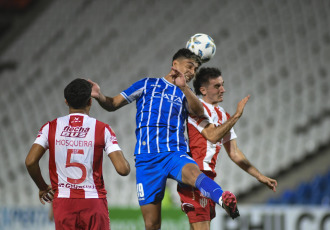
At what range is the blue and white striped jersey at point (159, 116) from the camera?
3966 millimetres

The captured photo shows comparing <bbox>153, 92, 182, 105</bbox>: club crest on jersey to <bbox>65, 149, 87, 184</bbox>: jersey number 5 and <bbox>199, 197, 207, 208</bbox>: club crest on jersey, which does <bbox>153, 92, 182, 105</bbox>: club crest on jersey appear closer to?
<bbox>199, 197, 207, 208</bbox>: club crest on jersey

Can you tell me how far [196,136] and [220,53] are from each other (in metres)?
8.10

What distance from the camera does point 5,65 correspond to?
37.7 feet

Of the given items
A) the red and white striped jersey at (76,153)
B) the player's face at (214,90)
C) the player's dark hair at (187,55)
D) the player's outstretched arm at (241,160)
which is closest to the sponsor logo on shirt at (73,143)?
the red and white striped jersey at (76,153)

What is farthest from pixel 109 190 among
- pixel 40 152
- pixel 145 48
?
pixel 40 152

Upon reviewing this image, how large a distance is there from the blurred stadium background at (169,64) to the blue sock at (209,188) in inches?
263

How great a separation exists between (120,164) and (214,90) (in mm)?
1403

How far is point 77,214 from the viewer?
3336 millimetres

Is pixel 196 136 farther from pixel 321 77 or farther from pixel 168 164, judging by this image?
pixel 321 77

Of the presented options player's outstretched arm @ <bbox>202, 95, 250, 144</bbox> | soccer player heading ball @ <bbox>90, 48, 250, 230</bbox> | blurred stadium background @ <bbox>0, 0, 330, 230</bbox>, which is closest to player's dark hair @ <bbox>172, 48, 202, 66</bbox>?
soccer player heading ball @ <bbox>90, 48, 250, 230</bbox>

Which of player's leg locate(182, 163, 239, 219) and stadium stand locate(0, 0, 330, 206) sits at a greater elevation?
stadium stand locate(0, 0, 330, 206)

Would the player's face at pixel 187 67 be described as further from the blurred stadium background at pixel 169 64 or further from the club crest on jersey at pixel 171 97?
the blurred stadium background at pixel 169 64

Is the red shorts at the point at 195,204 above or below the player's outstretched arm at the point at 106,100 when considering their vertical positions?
below

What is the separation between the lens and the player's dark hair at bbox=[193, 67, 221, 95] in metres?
4.42
